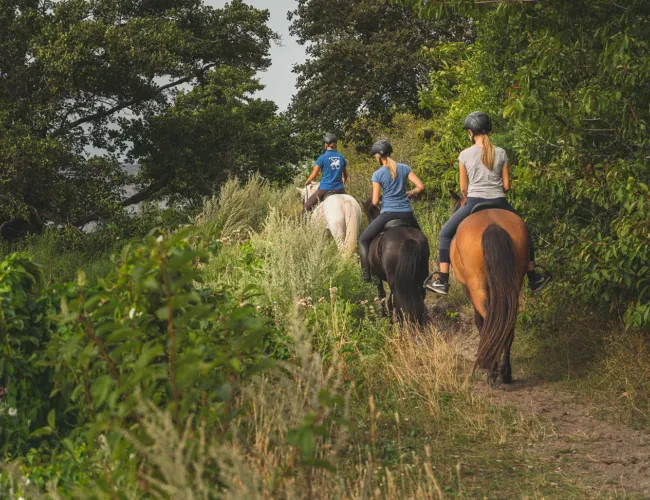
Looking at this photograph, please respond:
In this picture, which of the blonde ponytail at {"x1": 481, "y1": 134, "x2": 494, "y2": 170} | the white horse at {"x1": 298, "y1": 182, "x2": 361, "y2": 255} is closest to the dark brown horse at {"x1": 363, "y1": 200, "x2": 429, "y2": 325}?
the blonde ponytail at {"x1": 481, "y1": 134, "x2": 494, "y2": 170}

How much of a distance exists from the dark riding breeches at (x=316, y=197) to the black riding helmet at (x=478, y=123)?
5615 mm

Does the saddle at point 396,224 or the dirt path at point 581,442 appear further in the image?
the saddle at point 396,224

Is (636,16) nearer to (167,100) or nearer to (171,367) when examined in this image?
(171,367)

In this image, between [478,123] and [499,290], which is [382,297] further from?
[499,290]

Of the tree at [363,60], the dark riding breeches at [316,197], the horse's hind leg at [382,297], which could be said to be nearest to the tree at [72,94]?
the dark riding breeches at [316,197]

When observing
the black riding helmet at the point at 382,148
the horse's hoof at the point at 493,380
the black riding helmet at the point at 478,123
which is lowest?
the horse's hoof at the point at 493,380

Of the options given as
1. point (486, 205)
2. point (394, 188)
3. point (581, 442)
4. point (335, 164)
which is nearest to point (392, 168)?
point (394, 188)

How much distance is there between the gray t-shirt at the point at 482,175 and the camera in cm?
880

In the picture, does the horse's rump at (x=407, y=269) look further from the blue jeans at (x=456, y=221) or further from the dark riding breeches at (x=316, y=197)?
the dark riding breeches at (x=316, y=197)

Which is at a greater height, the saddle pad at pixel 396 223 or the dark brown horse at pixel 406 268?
the saddle pad at pixel 396 223

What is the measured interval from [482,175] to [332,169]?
5759 mm

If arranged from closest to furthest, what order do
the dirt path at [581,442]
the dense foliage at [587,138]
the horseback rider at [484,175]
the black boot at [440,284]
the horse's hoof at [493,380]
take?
the dirt path at [581,442]
the dense foliage at [587,138]
the horse's hoof at [493,380]
the horseback rider at [484,175]
the black boot at [440,284]

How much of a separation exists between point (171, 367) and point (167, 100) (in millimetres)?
17880

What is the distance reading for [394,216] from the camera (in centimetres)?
1068
